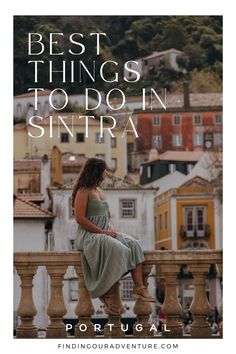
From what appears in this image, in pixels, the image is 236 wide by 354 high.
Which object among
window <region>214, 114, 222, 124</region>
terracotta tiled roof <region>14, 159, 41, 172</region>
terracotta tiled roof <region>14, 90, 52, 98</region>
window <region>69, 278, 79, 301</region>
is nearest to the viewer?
window <region>69, 278, 79, 301</region>

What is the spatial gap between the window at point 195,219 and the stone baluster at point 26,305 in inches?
419

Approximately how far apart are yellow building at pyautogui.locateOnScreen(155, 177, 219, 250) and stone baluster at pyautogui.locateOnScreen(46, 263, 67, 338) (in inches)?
345

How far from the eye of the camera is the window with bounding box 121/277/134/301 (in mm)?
11445

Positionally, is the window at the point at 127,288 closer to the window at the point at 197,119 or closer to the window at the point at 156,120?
the window at the point at 156,120

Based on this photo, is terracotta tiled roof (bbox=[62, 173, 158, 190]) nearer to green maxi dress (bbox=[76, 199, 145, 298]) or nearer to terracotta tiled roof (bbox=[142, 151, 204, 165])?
terracotta tiled roof (bbox=[142, 151, 204, 165])

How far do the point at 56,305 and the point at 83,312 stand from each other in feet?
0.79

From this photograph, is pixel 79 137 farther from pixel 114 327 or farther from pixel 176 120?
pixel 176 120

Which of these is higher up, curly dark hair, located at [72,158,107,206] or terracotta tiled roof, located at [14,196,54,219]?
curly dark hair, located at [72,158,107,206]

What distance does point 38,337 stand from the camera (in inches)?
438

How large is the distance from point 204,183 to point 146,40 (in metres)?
6.51

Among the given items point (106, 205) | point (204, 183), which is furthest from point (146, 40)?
point (204, 183)

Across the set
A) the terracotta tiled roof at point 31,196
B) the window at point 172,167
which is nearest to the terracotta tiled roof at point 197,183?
the window at point 172,167

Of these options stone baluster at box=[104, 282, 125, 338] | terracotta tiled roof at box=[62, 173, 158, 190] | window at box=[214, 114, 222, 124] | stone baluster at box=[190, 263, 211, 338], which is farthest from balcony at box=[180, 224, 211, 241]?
stone baluster at box=[104, 282, 125, 338]

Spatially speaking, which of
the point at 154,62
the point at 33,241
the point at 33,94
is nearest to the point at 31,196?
the point at 33,241
